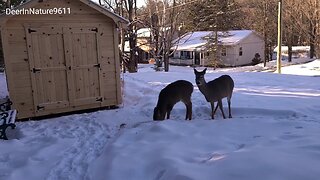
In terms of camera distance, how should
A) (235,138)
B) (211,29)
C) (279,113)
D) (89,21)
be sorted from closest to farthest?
(235,138) → (279,113) → (89,21) → (211,29)

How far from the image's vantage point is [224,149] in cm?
453

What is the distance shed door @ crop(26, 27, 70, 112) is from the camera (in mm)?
7304

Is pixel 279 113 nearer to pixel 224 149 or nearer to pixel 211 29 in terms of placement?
pixel 224 149

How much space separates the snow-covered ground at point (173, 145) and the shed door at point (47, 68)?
480 millimetres

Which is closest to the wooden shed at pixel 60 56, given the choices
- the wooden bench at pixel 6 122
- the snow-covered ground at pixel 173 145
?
the snow-covered ground at pixel 173 145

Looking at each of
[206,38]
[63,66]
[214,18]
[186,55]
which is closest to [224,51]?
[206,38]

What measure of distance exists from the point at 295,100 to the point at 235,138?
3.81 m

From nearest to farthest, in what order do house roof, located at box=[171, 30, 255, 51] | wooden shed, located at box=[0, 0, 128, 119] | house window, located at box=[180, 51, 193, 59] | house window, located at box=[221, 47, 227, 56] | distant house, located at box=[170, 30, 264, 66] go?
wooden shed, located at box=[0, 0, 128, 119] < house roof, located at box=[171, 30, 255, 51] < distant house, located at box=[170, 30, 264, 66] < house window, located at box=[221, 47, 227, 56] < house window, located at box=[180, 51, 193, 59]

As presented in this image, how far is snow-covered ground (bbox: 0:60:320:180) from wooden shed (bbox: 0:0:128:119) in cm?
47

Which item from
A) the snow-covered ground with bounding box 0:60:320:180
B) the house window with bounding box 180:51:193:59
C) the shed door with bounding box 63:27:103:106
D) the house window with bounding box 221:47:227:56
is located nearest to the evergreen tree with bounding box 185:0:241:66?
the house window with bounding box 221:47:227:56

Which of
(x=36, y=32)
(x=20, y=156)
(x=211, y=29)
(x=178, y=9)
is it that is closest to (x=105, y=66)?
(x=36, y=32)

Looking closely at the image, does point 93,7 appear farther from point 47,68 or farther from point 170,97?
point 170,97

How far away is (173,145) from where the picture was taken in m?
4.90

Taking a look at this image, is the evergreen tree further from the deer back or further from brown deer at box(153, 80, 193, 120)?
brown deer at box(153, 80, 193, 120)
